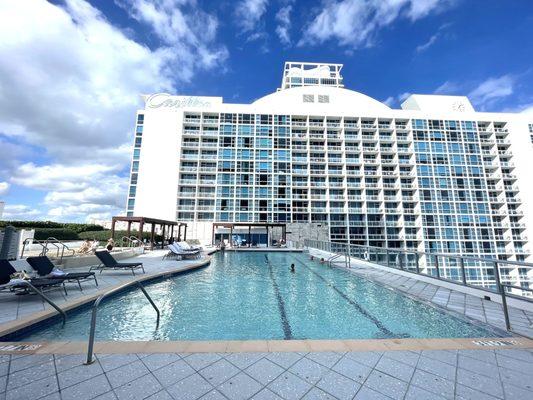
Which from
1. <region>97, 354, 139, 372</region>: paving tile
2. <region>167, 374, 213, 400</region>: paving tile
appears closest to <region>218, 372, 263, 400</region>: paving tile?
<region>167, 374, 213, 400</region>: paving tile

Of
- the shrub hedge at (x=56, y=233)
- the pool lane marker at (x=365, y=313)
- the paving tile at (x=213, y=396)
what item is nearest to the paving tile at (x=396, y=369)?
the pool lane marker at (x=365, y=313)

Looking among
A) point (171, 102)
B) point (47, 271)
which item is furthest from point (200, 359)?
point (171, 102)

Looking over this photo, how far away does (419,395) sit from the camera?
2.43 m

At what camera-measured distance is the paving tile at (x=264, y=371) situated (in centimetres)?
265

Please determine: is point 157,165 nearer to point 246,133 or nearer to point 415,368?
point 246,133

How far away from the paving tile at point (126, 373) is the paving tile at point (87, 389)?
0.23 feet

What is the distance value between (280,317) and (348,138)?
1743 inches

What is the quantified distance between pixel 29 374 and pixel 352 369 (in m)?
3.65

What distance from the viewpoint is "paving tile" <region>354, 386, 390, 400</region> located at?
2.38 metres

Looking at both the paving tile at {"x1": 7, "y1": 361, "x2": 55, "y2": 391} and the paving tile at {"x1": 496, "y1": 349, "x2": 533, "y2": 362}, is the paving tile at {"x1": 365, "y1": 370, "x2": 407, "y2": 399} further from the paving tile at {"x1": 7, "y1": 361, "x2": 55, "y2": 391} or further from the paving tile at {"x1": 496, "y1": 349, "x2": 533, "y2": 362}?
the paving tile at {"x1": 7, "y1": 361, "x2": 55, "y2": 391}

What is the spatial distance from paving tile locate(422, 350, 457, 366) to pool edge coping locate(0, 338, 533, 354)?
83 mm

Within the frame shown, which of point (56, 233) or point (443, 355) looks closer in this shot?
point (443, 355)

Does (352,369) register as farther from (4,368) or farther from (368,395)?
(4,368)

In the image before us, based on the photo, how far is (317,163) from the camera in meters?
43.5
